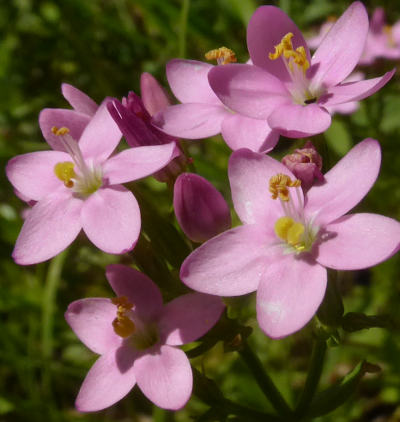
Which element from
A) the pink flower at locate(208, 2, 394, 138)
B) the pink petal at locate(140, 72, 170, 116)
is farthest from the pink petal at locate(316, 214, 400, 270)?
the pink petal at locate(140, 72, 170, 116)

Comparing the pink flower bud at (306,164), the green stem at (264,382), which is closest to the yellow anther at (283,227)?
the pink flower bud at (306,164)

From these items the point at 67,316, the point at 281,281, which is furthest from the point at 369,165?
the point at 67,316

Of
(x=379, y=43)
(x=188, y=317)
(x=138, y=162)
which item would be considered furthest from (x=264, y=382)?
(x=379, y=43)

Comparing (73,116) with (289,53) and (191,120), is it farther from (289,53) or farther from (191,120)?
(289,53)

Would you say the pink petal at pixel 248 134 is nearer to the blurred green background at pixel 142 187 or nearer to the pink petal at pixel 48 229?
the pink petal at pixel 48 229

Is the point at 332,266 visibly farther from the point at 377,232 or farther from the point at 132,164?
the point at 132,164

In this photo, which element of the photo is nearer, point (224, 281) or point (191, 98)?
point (224, 281)

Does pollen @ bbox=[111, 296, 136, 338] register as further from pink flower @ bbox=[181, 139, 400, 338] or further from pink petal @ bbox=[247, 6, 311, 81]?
pink petal @ bbox=[247, 6, 311, 81]
